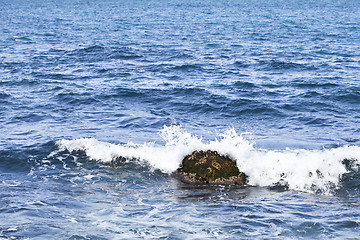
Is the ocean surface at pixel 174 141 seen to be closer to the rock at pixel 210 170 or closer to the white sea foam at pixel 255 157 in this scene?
the white sea foam at pixel 255 157

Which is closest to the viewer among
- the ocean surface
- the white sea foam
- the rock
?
the ocean surface

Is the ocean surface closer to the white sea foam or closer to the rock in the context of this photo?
the white sea foam

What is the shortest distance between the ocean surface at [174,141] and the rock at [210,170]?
32cm

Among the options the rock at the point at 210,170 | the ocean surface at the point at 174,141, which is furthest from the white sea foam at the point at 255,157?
the rock at the point at 210,170

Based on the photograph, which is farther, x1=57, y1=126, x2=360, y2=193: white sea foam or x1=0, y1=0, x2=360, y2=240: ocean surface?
x1=57, y1=126, x2=360, y2=193: white sea foam

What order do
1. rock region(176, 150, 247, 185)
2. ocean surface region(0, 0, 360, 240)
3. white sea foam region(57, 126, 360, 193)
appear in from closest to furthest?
1. ocean surface region(0, 0, 360, 240)
2. rock region(176, 150, 247, 185)
3. white sea foam region(57, 126, 360, 193)

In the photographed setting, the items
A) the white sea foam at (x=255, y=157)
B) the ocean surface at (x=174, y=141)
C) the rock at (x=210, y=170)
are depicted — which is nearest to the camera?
the ocean surface at (x=174, y=141)

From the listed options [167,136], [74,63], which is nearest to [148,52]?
[74,63]

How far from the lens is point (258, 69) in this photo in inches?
1017

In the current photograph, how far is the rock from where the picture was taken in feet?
37.7

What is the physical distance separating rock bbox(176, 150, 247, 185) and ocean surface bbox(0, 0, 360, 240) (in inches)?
12.5

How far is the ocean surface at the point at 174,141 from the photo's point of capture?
9.13m

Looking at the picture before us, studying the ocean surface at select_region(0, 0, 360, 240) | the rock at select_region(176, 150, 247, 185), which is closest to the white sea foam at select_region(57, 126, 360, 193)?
the ocean surface at select_region(0, 0, 360, 240)

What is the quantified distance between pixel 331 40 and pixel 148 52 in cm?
1447
